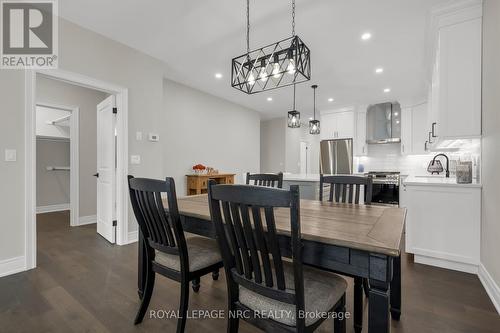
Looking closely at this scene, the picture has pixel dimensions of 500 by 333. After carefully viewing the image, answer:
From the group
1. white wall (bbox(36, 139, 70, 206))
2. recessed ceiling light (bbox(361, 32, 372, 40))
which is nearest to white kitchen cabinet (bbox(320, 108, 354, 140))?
recessed ceiling light (bbox(361, 32, 372, 40))

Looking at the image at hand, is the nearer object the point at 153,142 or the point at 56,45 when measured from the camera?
the point at 56,45

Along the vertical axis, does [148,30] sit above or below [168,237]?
above

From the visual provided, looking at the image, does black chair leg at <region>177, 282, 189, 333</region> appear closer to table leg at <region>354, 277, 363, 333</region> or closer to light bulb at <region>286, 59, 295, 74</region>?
table leg at <region>354, 277, 363, 333</region>

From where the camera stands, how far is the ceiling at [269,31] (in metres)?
2.35

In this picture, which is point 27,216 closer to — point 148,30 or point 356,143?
point 148,30

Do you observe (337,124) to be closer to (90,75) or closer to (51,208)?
(90,75)

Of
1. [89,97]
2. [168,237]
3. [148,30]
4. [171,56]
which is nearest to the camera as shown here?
[168,237]

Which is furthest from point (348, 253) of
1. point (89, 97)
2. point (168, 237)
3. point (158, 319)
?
point (89, 97)

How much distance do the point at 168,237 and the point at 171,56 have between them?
9.66ft

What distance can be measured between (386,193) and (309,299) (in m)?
4.57

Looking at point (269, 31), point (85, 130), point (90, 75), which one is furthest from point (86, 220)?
point (269, 31)

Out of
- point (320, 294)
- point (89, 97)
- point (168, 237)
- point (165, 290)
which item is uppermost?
point (89, 97)

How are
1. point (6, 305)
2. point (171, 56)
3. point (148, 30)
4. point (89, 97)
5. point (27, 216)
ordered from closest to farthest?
point (6, 305) < point (27, 216) < point (148, 30) < point (171, 56) < point (89, 97)

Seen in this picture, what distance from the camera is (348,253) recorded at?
39.3 inches
